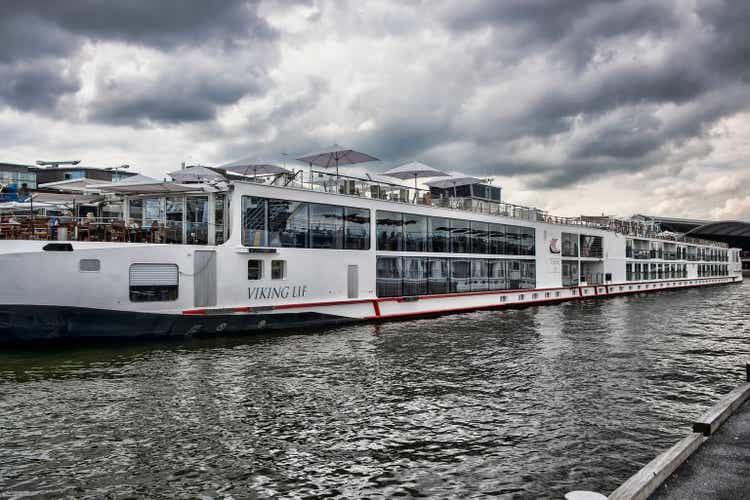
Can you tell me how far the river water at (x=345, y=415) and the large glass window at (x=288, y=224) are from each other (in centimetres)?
560

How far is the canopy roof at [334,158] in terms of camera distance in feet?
101

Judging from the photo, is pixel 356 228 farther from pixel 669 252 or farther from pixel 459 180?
pixel 669 252

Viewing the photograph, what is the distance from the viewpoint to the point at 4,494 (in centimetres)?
750

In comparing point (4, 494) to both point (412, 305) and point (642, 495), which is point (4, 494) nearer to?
point (642, 495)

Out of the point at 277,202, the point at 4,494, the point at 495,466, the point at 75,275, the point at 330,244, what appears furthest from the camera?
the point at 330,244

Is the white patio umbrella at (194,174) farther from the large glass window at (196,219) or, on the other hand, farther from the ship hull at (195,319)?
the ship hull at (195,319)

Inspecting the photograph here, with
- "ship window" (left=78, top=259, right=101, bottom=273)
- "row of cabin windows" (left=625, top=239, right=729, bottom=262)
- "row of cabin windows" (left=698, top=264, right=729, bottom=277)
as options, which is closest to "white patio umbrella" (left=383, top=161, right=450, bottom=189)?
"ship window" (left=78, top=259, right=101, bottom=273)

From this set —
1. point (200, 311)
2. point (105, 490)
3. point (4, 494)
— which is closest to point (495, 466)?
point (105, 490)

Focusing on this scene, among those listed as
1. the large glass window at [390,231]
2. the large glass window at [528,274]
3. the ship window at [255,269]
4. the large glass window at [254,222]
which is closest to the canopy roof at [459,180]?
the large glass window at [528,274]

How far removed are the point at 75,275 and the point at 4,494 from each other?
12.3m

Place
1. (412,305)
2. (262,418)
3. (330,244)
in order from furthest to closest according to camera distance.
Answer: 1. (412,305)
2. (330,244)
3. (262,418)

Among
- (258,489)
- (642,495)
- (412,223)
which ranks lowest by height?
(258,489)

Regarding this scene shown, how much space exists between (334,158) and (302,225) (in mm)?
7082

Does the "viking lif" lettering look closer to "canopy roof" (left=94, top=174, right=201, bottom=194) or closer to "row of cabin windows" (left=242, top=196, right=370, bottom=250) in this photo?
"row of cabin windows" (left=242, top=196, right=370, bottom=250)
